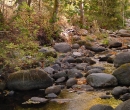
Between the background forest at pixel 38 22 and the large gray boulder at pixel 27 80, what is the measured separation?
8.8 inches

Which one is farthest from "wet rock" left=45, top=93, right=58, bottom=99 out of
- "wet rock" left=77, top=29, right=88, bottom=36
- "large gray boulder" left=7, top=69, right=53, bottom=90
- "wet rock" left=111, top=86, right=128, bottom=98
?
"wet rock" left=77, top=29, right=88, bottom=36

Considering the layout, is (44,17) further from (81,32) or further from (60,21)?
(81,32)

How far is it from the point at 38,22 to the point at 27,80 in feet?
17.5

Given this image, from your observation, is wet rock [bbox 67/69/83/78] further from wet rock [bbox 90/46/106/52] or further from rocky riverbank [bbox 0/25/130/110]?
wet rock [bbox 90/46/106/52]

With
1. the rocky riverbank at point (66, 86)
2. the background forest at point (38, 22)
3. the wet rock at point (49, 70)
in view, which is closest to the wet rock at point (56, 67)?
the rocky riverbank at point (66, 86)

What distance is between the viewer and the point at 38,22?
12430mm

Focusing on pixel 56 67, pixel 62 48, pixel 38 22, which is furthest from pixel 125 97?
pixel 38 22

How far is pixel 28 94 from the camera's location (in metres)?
7.23

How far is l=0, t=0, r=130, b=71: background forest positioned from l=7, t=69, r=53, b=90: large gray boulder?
0.73ft

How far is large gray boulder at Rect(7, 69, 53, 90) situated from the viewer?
24.5 feet

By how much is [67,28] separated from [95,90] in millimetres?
8098

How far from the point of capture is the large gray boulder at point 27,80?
7453mm

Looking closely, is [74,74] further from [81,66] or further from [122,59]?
[122,59]

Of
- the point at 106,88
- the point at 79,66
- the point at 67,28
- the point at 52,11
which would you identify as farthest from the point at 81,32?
the point at 106,88
